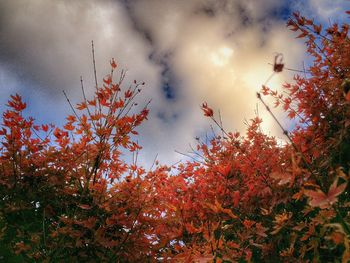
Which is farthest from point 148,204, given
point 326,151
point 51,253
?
point 326,151

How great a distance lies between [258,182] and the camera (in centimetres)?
401

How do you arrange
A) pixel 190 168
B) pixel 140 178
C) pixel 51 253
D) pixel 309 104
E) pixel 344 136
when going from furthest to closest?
1. pixel 190 168
2. pixel 140 178
3. pixel 309 104
4. pixel 51 253
5. pixel 344 136

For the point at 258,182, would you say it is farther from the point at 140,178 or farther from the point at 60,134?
the point at 60,134

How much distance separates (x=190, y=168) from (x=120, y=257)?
3.11m

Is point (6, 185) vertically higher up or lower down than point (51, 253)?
higher up

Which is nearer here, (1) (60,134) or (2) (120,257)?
(2) (120,257)

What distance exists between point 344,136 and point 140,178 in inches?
105

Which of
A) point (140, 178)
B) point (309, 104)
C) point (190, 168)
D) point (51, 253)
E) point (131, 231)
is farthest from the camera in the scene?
point (190, 168)

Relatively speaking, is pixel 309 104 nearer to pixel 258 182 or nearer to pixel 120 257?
pixel 258 182

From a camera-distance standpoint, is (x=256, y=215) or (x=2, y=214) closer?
(x=2, y=214)

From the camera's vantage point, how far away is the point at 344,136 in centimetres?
323

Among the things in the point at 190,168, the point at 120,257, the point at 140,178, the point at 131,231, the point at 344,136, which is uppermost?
the point at 190,168

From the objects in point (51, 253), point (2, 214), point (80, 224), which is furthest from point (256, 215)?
point (2, 214)

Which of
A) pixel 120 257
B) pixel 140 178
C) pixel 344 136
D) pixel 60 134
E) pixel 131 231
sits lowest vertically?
pixel 120 257
